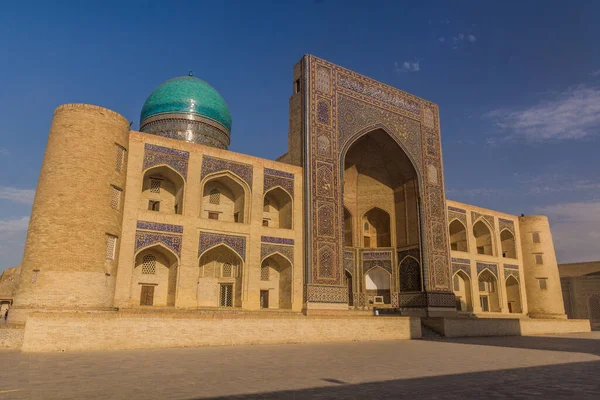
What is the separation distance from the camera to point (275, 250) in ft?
54.6

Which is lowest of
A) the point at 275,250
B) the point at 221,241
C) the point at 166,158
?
the point at 275,250

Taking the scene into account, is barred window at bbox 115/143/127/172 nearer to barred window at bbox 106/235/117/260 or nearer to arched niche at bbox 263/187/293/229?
barred window at bbox 106/235/117/260

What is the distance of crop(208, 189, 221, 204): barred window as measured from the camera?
17556 millimetres

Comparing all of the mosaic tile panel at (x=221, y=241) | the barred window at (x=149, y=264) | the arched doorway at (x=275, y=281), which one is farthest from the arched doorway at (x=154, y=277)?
the arched doorway at (x=275, y=281)

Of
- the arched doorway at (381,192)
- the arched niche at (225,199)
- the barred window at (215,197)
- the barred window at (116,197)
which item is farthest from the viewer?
the arched doorway at (381,192)

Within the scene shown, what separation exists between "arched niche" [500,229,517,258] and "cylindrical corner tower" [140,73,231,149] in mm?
16947

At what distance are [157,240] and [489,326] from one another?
11.9 meters

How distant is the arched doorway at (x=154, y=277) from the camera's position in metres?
15.1

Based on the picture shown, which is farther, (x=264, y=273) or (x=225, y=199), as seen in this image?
(x=225, y=199)

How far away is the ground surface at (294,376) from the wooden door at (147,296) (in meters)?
6.99

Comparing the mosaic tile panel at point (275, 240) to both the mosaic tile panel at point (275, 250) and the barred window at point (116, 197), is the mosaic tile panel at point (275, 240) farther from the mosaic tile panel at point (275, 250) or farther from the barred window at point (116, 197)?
the barred window at point (116, 197)

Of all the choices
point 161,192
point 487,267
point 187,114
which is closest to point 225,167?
point 161,192

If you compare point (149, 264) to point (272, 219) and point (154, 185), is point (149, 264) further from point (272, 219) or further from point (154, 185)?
point (272, 219)

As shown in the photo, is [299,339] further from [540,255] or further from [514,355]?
[540,255]
